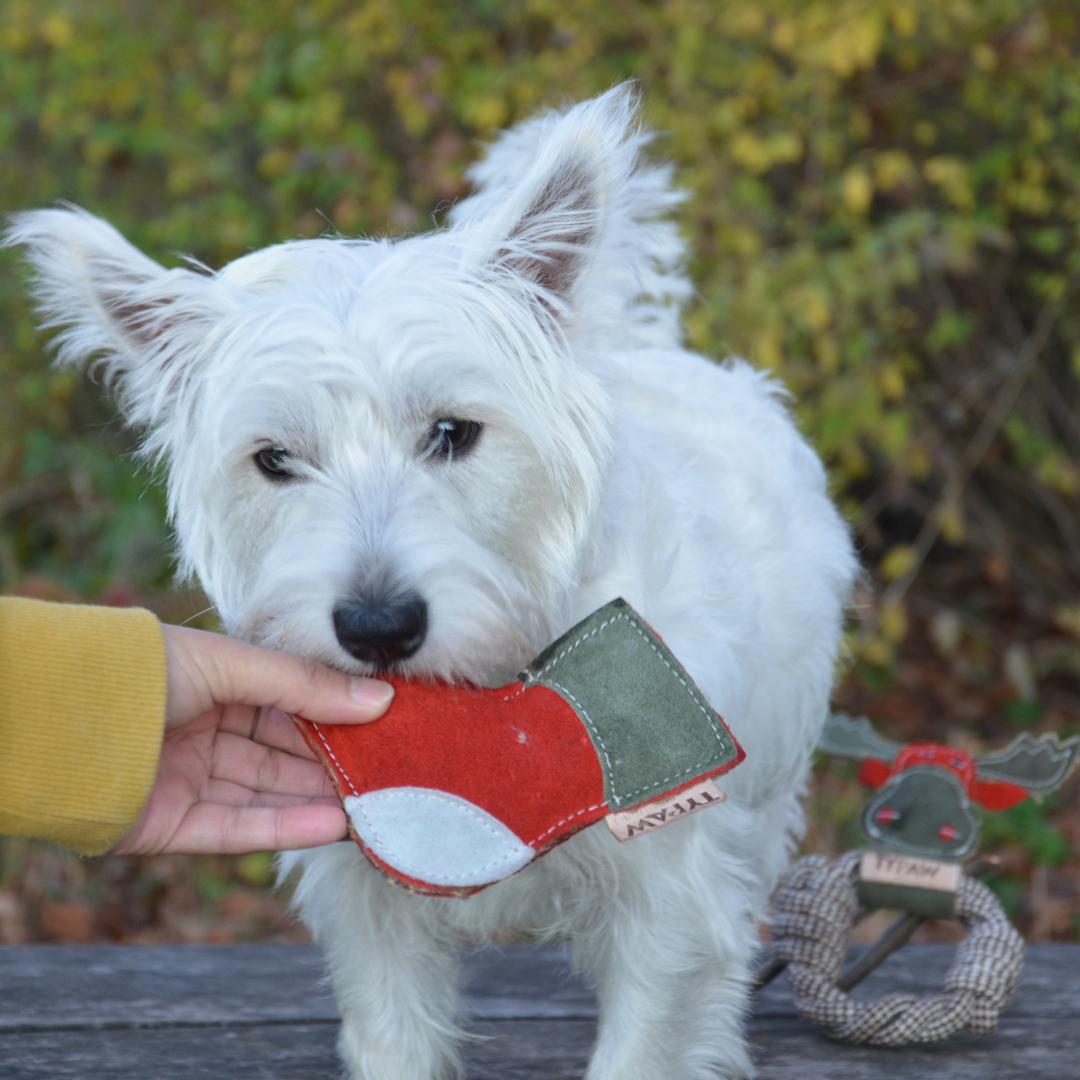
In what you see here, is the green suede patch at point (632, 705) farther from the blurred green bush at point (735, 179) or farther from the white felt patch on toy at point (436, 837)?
the blurred green bush at point (735, 179)

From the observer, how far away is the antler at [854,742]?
2406mm

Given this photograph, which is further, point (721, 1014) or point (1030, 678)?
point (1030, 678)

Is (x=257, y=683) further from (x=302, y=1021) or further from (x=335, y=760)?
(x=302, y=1021)

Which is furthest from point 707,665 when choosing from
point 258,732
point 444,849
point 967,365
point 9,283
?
point 9,283

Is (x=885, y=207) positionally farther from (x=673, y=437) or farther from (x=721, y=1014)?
(x=721, y=1014)

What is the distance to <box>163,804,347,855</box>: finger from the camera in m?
1.86

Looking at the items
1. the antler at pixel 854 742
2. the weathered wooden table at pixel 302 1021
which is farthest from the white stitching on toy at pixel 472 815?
the antler at pixel 854 742

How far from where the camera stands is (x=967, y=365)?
554 centimetres

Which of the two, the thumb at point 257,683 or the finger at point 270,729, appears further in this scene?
the finger at point 270,729

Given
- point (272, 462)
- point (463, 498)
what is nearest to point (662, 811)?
point (463, 498)

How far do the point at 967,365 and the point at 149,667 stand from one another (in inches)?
180

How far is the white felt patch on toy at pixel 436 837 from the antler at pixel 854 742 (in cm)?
92

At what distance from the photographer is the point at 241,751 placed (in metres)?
2.03

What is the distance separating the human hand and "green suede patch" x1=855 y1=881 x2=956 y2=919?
0.96 meters
